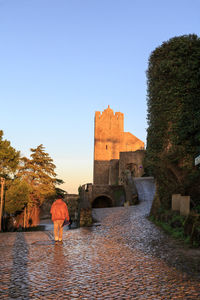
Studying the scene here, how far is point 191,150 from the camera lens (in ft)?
43.0

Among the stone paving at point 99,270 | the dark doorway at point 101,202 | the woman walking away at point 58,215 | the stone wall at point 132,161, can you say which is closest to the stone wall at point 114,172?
the stone wall at point 132,161

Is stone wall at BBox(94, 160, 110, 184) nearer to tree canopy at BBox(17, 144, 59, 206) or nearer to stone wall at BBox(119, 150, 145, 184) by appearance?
stone wall at BBox(119, 150, 145, 184)

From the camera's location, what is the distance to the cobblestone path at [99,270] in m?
4.34

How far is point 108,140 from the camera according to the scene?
68.3m

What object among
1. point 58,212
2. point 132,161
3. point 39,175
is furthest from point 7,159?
point 58,212

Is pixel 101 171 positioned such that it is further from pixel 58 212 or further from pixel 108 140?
pixel 58 212

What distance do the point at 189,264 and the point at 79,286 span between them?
8.74ft

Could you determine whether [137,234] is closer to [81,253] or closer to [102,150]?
[81,253]

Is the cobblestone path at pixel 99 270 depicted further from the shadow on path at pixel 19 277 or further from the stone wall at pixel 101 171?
the stone wall at pixel 101 171

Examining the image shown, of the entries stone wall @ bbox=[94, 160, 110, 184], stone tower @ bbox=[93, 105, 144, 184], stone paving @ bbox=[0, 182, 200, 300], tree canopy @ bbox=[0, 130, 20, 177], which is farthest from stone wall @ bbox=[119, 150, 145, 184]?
stone paving @ bbox=[0, 182, 200, 300]

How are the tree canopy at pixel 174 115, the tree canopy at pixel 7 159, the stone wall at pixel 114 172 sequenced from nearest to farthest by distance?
the tree canopy at pixel 174 115, the tree canopy at pixel 7 159, the stone wall at pixel 114 172

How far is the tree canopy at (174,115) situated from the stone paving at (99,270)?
4347 millimetres

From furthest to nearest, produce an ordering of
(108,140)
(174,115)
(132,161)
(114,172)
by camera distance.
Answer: (108,140)
(114,172)
(132,161)
(174,115)

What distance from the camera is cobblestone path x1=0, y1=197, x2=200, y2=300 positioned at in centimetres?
434
